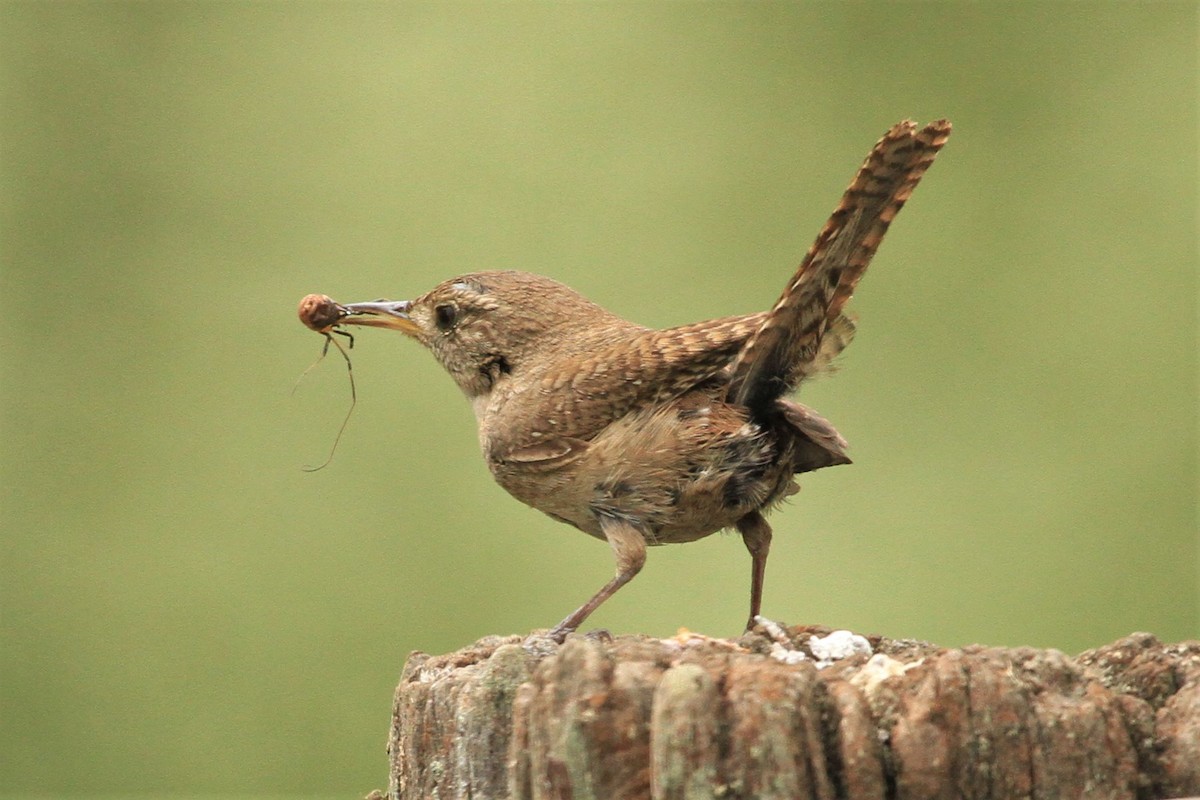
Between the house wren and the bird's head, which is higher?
the bird's head

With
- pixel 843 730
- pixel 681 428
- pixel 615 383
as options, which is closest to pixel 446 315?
pixel 615 383

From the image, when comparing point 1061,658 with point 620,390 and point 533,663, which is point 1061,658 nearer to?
point 533,663

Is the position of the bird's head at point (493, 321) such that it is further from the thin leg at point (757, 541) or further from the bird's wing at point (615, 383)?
the thin leg at point (757, 541)

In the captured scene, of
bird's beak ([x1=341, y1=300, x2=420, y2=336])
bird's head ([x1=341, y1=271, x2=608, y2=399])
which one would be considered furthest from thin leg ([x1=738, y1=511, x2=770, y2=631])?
bird's beak ([x1=341, y1=300, x2=420, y2=336])

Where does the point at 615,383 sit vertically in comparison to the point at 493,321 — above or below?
below

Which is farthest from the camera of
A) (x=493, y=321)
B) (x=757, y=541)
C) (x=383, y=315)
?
(x=383, y=315)

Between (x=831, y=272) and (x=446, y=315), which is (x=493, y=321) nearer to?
(x=446, y=315)

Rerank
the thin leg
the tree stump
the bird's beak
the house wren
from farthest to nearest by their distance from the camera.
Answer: the bird's beak < the thin leg < the house wren < the tree stump

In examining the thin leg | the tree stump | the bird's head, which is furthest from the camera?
the bird's head

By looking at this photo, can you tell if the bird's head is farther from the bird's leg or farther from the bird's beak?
the bird's leg
